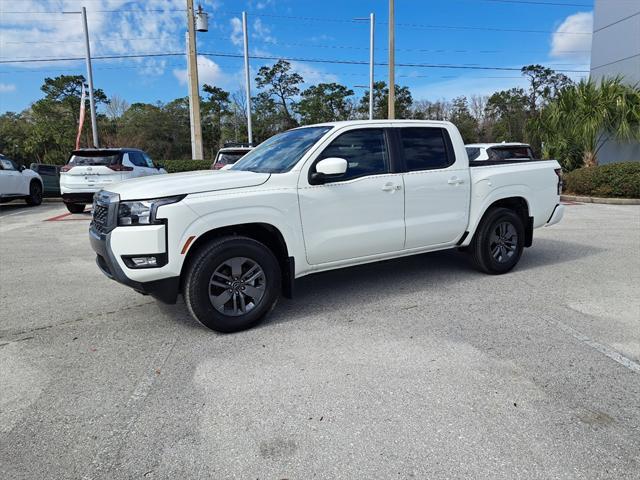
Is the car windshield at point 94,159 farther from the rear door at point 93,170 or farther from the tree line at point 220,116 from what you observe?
the tree line at point 220,116

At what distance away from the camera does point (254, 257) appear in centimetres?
419

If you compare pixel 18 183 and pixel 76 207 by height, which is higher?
pixel 18 183

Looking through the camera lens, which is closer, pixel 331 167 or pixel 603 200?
pixel 331 167

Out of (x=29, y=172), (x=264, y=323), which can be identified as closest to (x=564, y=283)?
(x=264, y=323)

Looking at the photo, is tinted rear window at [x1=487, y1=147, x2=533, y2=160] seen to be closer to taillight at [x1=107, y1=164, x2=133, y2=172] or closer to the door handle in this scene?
the door handle

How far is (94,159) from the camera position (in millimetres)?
11945

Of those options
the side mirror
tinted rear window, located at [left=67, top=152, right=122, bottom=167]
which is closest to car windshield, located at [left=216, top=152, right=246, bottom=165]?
tinted rear window, located at [left=67, top=152, right=122, bottom=167]

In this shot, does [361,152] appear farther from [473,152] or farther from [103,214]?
[473,152]

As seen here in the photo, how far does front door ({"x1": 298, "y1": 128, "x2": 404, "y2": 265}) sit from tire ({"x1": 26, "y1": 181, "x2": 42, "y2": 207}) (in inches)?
544

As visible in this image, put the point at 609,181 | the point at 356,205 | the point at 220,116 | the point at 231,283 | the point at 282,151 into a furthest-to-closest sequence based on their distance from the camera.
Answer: the point at 220,116
the point at 609,181
the point at 282,151
the point at 356,205
the point at 231,283

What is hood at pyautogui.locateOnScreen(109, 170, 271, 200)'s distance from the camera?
3.85 m

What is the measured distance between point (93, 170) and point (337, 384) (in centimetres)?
1057

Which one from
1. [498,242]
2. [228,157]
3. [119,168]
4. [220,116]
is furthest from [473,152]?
[220,116]

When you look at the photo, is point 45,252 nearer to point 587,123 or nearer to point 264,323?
point 264,323
